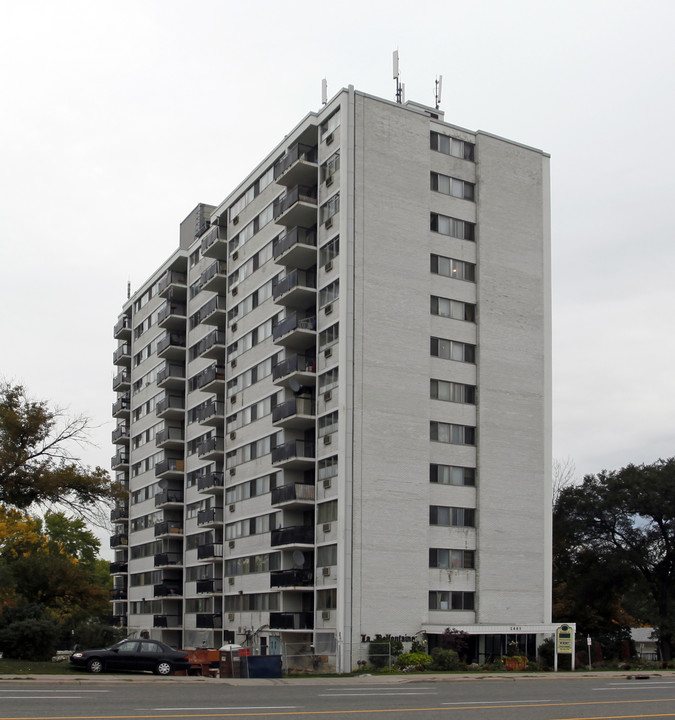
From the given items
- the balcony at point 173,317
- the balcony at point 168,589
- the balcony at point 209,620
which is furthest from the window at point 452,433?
the balcony at point 173,317

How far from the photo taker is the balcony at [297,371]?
191ft

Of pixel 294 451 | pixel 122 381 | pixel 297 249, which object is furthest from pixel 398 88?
pixel 122 381

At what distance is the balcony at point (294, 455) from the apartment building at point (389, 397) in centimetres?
26

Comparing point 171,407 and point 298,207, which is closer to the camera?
point 298,207

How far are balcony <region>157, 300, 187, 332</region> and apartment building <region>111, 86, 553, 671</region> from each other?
15974 millimetres

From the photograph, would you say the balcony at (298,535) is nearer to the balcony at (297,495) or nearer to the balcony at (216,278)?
the balcony at (297,495)

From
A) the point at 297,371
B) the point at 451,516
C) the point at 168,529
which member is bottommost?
the point at 168,529

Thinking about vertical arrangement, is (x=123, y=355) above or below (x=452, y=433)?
above

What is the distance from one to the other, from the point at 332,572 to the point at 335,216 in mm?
19931

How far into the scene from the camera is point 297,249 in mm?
59438

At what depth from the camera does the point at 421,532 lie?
178ft

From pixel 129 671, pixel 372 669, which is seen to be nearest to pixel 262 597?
pixel 372 669

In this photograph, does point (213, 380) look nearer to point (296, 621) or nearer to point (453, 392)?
point (453, 392)

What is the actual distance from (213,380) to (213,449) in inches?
201
